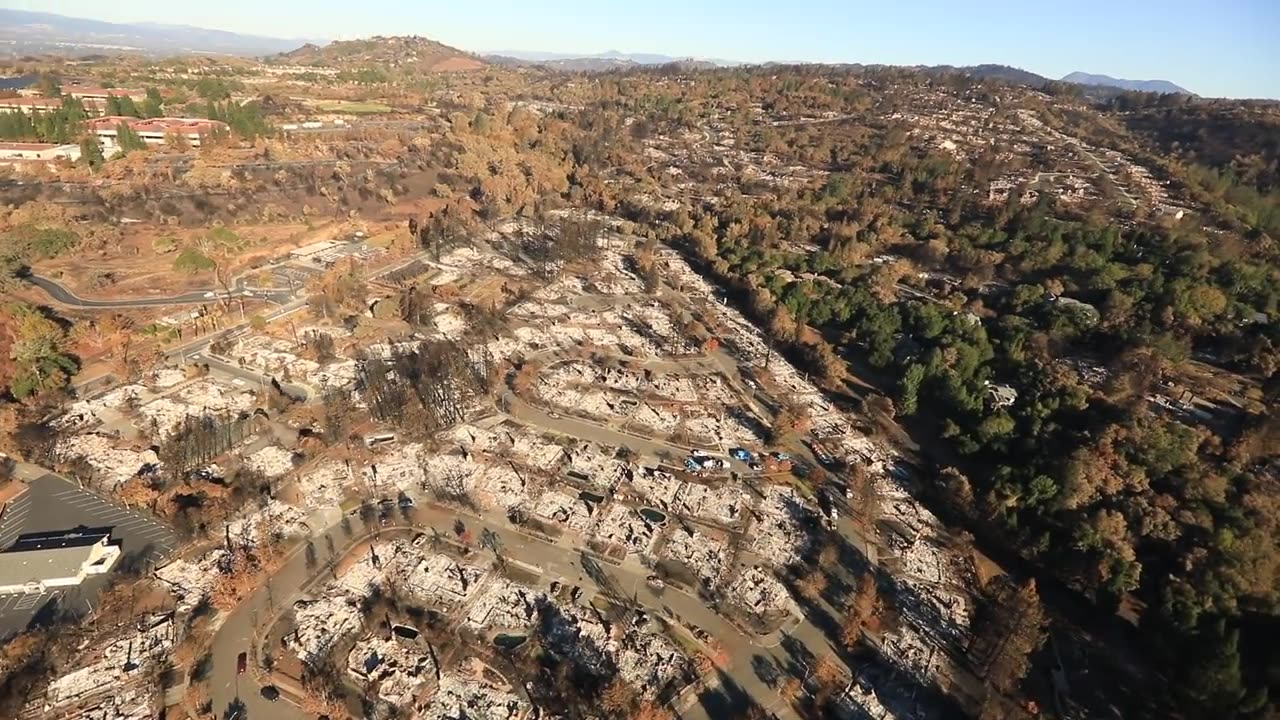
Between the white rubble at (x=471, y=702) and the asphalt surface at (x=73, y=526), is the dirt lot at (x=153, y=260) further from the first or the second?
the white rubble at (x=471, y=702)

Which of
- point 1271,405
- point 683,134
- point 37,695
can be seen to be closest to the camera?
point 37,695

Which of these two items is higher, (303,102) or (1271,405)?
(303,102)

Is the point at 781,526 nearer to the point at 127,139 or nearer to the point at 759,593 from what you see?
the point at 759,593

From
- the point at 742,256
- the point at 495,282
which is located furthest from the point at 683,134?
the point at 495,282

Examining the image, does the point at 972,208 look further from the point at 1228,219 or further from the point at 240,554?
the point at 240,554

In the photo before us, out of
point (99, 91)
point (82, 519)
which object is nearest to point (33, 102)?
point (99, 91)
